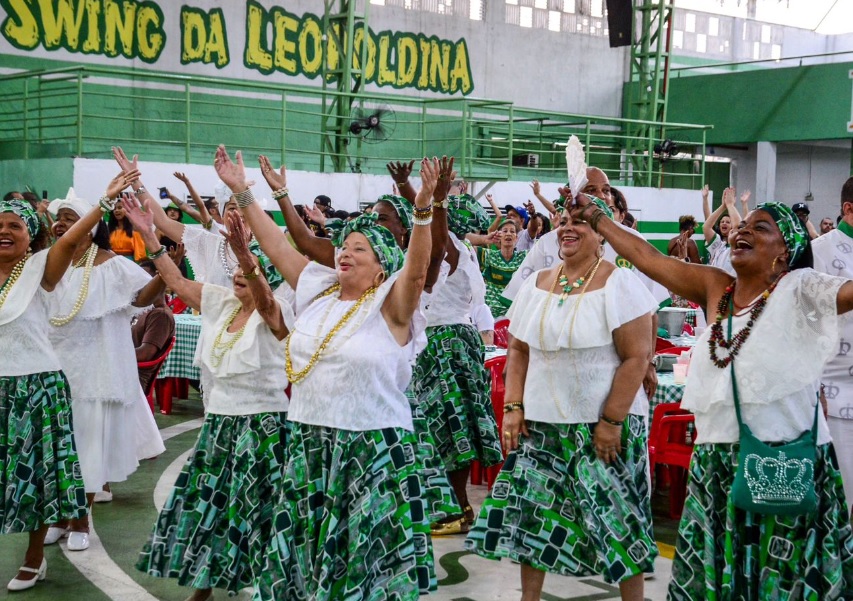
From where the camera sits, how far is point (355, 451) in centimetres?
416

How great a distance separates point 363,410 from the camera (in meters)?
4.17

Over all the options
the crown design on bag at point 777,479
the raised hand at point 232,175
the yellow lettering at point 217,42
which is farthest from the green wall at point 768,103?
the crown design on bag at point 777,479

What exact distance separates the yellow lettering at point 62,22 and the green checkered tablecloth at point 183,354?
7959 mm

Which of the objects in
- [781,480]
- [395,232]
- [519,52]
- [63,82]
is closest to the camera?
[781,480]

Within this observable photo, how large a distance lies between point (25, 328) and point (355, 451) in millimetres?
1959

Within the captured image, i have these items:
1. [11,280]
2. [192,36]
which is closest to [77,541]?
[11,280]

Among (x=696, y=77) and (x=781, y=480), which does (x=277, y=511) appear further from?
(x=696, y=77)

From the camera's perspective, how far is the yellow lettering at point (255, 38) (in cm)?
1903

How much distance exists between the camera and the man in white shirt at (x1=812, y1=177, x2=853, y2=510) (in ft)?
17.2

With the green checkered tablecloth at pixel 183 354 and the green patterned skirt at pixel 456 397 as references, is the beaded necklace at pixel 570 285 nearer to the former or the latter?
the green patterned skirt at pixel 456 397

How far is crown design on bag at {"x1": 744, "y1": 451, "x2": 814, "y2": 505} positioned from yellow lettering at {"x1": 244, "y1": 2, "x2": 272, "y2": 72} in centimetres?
1635

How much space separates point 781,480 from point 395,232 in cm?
198

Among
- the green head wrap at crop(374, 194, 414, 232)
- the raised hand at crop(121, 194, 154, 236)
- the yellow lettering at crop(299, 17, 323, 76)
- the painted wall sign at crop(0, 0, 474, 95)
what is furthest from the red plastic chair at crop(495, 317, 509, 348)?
the yellow lettering at crop(299, 17, 323, 76)

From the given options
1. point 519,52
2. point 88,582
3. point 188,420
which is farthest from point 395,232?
point 519,52
